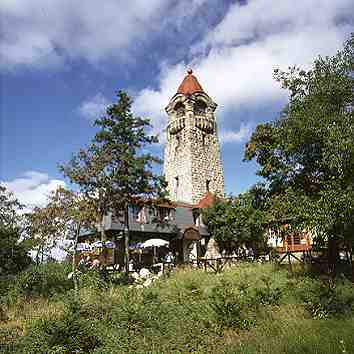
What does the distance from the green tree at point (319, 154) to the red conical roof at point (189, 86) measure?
29.4 m

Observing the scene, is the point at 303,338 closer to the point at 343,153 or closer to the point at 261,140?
the point at 343,153

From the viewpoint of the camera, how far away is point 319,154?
55.7 feet

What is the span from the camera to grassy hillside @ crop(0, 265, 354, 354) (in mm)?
8062

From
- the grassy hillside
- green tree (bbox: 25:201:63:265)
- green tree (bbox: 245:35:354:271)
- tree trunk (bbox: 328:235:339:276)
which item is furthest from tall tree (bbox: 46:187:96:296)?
tree trunk (bbox: 328:235:339:276)

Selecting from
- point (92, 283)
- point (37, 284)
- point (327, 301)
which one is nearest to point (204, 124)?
point (92, 283)

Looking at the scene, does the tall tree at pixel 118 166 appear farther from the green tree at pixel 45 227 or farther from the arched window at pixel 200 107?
the arched window at pixel 200 107

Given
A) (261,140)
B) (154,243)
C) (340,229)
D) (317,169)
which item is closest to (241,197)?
(154,243)

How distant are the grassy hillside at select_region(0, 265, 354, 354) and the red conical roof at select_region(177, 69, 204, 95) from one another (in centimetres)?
3710

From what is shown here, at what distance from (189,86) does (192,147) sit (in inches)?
369

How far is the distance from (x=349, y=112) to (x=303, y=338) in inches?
399

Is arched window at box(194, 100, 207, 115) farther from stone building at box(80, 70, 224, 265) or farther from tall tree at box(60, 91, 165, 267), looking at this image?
tall tree at box(60, 91, 165, 267)

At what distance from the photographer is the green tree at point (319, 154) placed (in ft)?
45.4

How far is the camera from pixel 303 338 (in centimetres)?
802

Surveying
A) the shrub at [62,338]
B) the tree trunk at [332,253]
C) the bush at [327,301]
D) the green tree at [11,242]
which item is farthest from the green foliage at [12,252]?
the tree trunk at [332,253]
